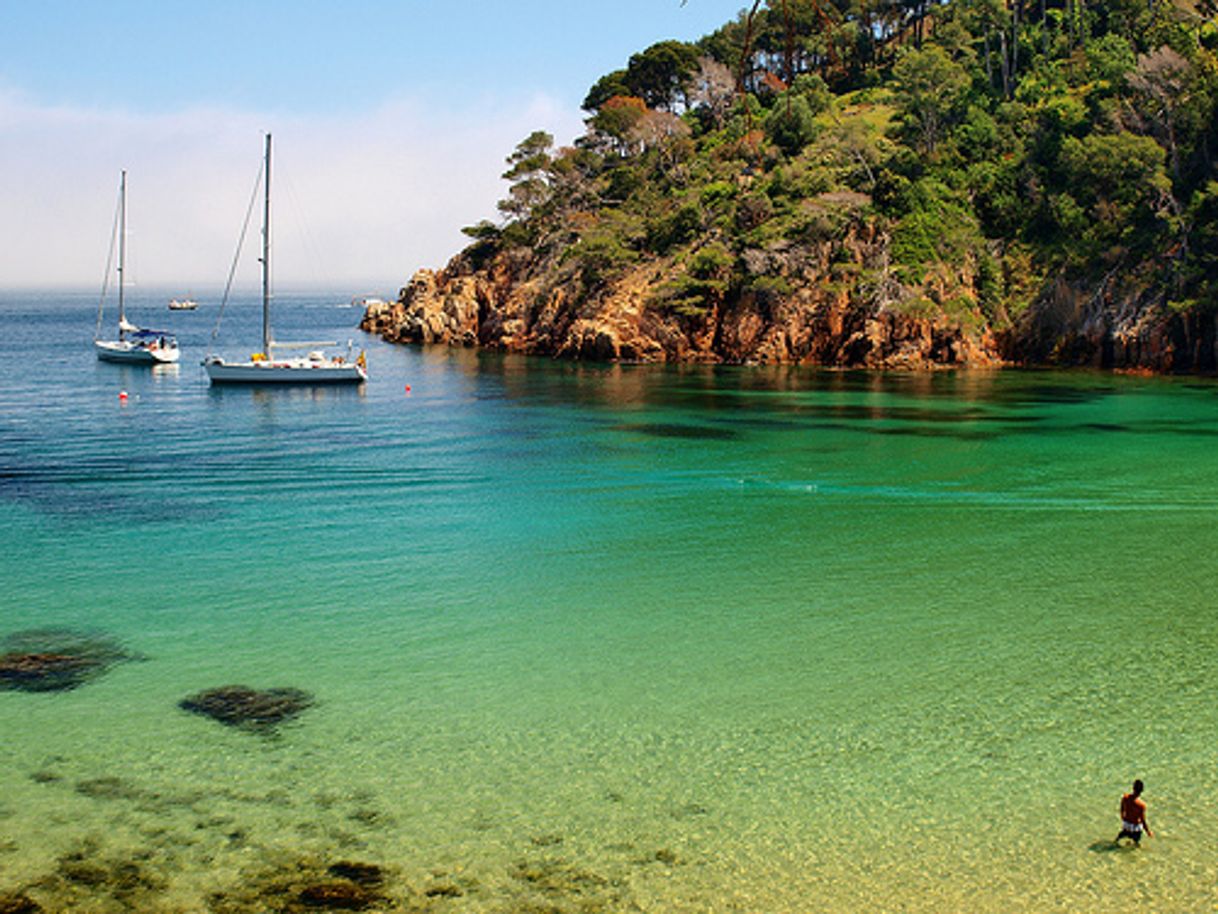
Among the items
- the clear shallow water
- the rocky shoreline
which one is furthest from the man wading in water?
the rocky shoreline

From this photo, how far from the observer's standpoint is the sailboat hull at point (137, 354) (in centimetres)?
7150

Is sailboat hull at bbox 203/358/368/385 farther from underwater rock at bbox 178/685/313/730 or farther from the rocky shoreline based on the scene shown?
underwater rock at bbox 178/685/313/730

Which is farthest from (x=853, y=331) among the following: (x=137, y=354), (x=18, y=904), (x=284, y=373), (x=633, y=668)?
(x=18, y=904)

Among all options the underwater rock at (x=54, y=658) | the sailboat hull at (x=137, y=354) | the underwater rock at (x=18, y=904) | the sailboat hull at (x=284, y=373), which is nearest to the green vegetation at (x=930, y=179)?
the sailboat hull at (x=284, y=373)

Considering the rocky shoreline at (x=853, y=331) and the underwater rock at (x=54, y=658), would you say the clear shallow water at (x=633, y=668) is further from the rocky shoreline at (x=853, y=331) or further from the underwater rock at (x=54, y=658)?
the rocky shoreline at (x=853, y=331)

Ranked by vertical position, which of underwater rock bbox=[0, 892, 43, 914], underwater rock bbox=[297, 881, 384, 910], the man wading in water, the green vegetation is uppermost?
the green vegetation

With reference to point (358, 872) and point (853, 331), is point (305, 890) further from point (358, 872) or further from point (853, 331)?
point (853, 331)

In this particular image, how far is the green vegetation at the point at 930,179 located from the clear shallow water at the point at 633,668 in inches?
1091

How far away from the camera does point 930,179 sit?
7019cm

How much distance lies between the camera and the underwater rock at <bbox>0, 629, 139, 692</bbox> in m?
17.6

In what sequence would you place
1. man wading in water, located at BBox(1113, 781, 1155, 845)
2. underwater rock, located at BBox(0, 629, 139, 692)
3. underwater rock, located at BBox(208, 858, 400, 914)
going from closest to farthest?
underwater rock, located at BBox(208, 858, 400, 914), man wading in water, located at BBox(1113, 781, 1155, 845), underwater rock, located at BBox(0, 629, 139, 692)

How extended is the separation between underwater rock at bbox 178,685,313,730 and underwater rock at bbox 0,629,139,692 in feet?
7.62

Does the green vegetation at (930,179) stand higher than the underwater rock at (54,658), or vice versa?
the green vegetation at (930,179)

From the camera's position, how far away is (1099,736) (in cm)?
1595
